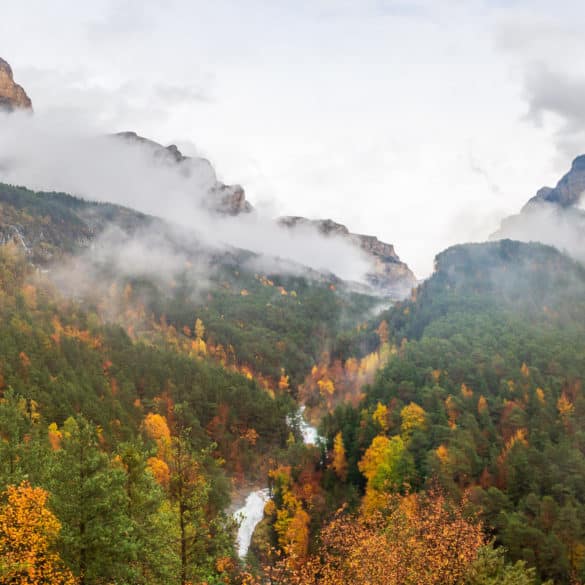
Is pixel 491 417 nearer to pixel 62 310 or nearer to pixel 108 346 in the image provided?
pixel 108 346

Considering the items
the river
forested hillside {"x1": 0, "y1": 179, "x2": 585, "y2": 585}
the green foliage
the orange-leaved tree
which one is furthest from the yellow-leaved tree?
the orange-leaved tree

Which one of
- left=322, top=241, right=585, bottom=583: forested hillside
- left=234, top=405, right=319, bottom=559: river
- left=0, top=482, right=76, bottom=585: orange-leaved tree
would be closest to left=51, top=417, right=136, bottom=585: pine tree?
left=0, top=482, right=76, bottom=585: orange-leaved tree

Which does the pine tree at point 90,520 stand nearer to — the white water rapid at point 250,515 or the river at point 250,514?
the river at point 250,514

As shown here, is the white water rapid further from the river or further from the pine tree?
the pine tree

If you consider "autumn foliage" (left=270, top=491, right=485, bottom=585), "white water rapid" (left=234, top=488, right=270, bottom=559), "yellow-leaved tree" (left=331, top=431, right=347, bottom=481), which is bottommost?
"white water rapid" (left=234, top=488, right=270, bottom=559)

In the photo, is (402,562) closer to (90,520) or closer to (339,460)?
(90,520)

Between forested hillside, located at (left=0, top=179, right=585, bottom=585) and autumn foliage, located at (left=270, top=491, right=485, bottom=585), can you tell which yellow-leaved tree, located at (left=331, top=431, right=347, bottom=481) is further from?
autumn foliage, located at (left=270, top=491, right=485, bottom=585)

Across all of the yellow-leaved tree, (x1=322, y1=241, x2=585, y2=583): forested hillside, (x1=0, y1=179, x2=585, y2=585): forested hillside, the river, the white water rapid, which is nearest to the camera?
(x1=0, y1=179, x2=585, y2=585): forested hillside

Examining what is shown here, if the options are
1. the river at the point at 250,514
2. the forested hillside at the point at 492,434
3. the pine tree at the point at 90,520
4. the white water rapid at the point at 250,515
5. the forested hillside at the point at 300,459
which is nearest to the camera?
the pine tree at the point at 90,520

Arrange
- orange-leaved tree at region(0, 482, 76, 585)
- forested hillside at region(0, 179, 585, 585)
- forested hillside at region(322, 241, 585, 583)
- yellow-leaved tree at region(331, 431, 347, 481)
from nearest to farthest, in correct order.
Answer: orange-leaved tree at region(0, 482, 76, 585)
forested hillside at region(0, 179, 585, 585)
forested hillside at region(322, 241, 585, 583)
yellow-leaved tree at region(331, 431, 347, 481)

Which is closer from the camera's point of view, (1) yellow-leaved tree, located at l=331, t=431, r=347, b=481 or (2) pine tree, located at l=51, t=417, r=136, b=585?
(2) pine tree, located at l=51, t=417, r=136, b=585

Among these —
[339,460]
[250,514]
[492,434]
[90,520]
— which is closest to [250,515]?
[250,514]

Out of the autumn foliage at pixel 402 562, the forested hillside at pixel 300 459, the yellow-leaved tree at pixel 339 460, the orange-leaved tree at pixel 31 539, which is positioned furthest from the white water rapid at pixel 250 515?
the orange-leaved tree at pixel 31 539

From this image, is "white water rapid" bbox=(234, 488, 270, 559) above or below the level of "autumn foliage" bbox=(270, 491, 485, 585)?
below
